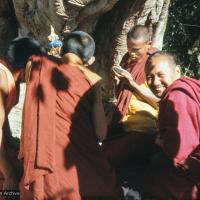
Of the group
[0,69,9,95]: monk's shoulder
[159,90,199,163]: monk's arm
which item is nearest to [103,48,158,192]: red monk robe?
[159,90,199,163]: monk's arm

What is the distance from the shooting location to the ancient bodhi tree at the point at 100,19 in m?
5.83

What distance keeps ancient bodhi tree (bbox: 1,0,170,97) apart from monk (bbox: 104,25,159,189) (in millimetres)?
1432

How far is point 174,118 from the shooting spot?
341 cm

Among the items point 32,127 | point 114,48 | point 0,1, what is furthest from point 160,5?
point 32,127

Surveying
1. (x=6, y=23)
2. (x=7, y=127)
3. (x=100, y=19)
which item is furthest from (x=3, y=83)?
(x=6, y=23)

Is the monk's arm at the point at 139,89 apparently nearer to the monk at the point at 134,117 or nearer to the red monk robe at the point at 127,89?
the monk at the point at 134,117

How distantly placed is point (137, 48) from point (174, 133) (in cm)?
130

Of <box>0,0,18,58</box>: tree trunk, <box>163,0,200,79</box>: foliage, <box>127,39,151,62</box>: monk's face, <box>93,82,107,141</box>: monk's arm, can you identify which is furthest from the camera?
<box>163,0,200,79</box>: foliage

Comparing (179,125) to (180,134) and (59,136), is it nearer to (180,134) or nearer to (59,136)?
(180,134)

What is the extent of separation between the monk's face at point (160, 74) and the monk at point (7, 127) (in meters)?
Result: 0.95

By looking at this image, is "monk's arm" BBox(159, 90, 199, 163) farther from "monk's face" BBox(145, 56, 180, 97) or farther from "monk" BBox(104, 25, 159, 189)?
"monk" BBox(104, 25, 159, 189)

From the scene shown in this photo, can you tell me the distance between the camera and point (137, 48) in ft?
14.8

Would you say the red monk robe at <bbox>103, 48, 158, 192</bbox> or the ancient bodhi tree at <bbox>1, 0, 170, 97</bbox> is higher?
→ the ancient bodhi tree at <bbox>1, 0, 170, 97</bbox>

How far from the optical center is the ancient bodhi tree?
5.83m
